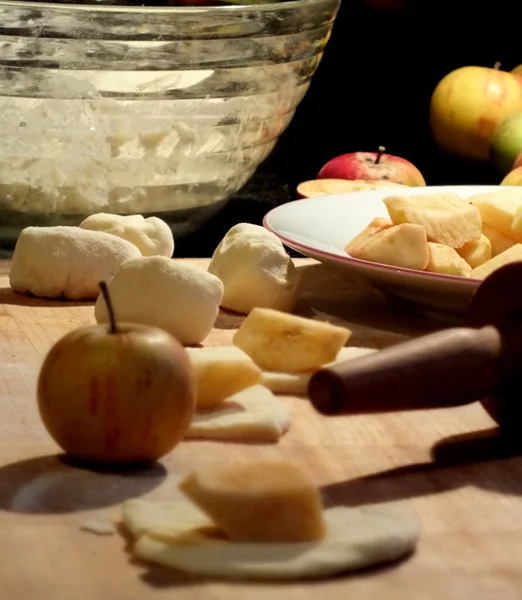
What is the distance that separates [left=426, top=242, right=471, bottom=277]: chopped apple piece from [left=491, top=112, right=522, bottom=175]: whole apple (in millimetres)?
854

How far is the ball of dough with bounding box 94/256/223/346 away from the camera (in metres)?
1.20

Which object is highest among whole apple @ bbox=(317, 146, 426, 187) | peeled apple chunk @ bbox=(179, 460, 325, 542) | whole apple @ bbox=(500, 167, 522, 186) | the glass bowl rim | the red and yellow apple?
the glass bowl rim

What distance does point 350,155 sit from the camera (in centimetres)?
214

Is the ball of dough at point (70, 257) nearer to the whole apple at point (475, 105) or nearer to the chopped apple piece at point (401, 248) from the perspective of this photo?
the chopped apple piece at point (401, 248)

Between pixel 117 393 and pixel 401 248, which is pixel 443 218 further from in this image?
pixel 117 393

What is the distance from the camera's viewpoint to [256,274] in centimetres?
132

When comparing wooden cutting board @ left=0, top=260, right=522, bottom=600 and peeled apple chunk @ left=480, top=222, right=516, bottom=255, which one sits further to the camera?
peeled apple chunk @ left=480, top=222, right=516, bottom=255

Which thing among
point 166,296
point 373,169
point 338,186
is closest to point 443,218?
point 166,296


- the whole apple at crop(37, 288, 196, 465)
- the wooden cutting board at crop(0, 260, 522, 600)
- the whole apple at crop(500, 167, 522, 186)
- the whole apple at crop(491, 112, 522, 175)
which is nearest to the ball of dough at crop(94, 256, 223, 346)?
the wooden cutting board at crop(0, 260, 522, 600)

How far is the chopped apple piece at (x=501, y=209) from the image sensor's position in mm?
1356

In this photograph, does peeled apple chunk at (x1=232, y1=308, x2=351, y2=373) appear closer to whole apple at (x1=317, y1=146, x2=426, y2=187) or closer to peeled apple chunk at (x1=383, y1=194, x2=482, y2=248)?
peeled apple chunk at (x1=383, y1=194, x2=482, y2=248)

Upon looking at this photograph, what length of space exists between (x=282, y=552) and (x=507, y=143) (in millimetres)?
1495

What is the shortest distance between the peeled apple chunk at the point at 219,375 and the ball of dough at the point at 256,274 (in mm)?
305

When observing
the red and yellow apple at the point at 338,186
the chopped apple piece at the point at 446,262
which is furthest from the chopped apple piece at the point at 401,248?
the red and yellow apple at the point at 338,186
